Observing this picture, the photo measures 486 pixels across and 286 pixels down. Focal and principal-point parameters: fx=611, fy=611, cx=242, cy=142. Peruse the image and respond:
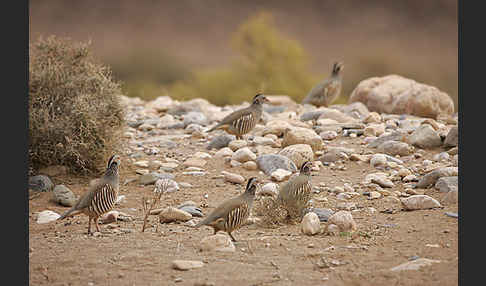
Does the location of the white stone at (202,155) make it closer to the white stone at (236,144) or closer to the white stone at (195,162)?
the white stone at (195,162)

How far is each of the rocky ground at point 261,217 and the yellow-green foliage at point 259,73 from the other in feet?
19.4

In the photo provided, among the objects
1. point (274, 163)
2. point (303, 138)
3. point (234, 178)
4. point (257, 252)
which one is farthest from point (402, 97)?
point (257, 252)

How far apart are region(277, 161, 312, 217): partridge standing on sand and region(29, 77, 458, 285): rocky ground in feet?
0.66

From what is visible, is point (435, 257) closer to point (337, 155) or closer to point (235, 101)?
point (337, 155)

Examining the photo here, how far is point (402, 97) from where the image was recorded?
1150cm

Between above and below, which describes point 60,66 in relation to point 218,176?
above

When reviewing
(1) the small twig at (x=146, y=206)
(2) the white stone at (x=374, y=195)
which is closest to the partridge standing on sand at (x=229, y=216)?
(1) the small twig at (x=146, y=206)

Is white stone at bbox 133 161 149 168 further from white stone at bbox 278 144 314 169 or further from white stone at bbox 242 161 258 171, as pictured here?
white stone at bbox 278 144 314 169

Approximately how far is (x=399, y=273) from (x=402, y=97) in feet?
24.4

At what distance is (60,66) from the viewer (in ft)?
26.8

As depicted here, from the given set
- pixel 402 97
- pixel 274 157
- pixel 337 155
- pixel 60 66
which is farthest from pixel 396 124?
pixel 60 66

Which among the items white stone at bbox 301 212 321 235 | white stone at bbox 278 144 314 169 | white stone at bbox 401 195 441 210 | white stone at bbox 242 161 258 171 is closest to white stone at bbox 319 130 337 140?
white stone at bbox 278 144 314 169

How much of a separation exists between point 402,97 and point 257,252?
7.21 meters

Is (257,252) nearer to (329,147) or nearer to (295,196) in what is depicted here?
(295,196)
